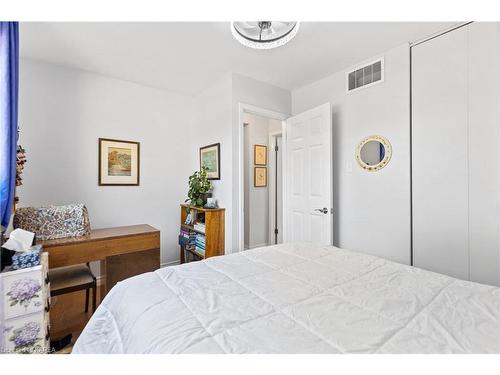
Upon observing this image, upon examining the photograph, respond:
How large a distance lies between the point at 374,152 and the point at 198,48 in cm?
204

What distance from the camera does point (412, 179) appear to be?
7.06 ft

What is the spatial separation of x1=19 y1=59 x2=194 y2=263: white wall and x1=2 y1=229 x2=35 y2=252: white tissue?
1.05m

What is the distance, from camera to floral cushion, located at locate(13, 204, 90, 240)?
197 centimetres

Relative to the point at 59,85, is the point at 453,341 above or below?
below

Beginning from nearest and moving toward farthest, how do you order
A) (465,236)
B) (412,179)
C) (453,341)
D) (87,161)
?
(453,341) → (465,236) → (412,179) → (87,161)

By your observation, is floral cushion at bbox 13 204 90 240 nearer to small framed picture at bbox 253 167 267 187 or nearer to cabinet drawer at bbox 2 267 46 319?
cabinet drawer at bbox 2 267 46 319

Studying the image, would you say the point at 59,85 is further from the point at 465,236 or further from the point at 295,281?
the point at 465,236

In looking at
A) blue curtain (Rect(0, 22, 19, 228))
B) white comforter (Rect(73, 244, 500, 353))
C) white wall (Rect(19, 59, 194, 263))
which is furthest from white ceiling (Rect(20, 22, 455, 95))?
white comforter (Rect(73, 244, 500, 353))

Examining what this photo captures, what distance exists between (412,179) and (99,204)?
3.37m

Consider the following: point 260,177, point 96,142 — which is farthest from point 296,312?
point 260,177

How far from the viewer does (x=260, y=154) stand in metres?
4.13

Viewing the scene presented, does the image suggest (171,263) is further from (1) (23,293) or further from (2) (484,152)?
(2) (484,152)
